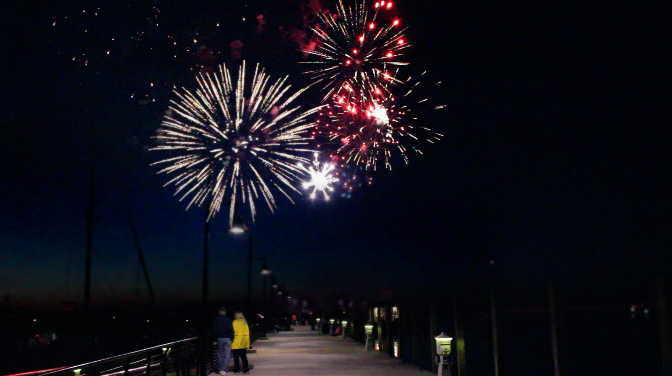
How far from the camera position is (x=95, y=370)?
10.1 meters

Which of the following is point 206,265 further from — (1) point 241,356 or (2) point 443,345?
(2) point 443,345

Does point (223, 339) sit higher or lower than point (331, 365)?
higher

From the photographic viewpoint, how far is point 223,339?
51.0 ft

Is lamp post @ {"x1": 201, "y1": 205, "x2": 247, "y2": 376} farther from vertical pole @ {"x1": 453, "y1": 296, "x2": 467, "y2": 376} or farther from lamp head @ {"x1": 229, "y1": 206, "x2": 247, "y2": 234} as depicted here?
vertical pole @ {"x1": 453, "y1": 296, "x2": 467, "y2": 376}

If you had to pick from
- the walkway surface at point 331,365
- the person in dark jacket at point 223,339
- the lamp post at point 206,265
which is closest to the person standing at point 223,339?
the person in dark jacket at point 223,339

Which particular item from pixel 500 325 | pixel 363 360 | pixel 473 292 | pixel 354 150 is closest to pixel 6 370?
pixel 363 360

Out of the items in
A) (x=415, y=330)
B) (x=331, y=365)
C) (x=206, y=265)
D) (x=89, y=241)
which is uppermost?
(x=89, y=241)

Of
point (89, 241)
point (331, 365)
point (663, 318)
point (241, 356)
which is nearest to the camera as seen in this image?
point (663, 318)

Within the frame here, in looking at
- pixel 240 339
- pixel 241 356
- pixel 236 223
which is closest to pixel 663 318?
pixel 241 356

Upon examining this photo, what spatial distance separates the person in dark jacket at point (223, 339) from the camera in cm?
1549

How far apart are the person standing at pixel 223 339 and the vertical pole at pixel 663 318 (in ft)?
36.9

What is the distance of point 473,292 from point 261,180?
111 metres

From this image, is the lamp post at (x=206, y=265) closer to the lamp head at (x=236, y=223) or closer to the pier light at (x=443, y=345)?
the lamp head at (x=236, y=223)

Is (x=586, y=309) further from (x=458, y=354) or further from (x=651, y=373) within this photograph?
(x=651, y=373)
